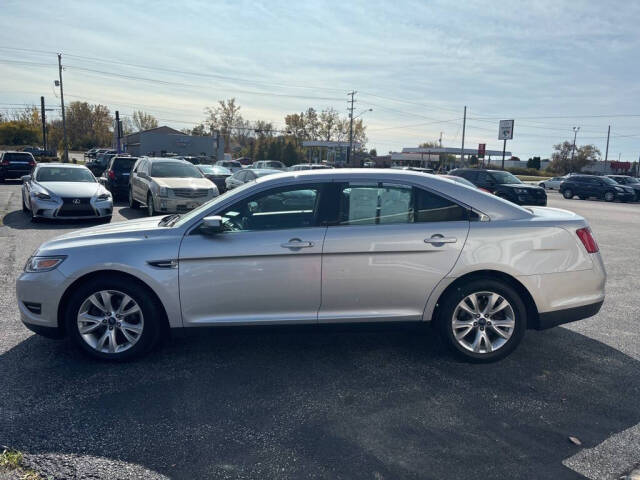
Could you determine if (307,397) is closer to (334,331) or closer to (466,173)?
(334,331)

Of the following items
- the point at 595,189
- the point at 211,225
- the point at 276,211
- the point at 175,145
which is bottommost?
the point at 595,189

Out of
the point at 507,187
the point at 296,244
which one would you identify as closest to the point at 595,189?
the point at 507,187

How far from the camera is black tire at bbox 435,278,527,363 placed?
4.21 meters

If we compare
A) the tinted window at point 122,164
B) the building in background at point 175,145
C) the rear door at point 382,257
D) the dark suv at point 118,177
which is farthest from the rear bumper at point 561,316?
the building in background at point 175,145

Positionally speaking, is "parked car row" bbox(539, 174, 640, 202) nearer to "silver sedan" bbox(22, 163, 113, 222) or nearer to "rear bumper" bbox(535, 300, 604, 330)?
"silver sedan" bbox(22, 163, 113, 222)

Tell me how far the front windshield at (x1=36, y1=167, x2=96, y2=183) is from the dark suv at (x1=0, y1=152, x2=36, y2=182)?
47.0 ft

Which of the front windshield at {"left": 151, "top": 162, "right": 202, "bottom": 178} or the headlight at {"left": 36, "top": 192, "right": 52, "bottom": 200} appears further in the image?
the front windshield at {"left": 151, "top": 162, "right": 202, "bottom": 178}

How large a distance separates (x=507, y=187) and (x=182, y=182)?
1378 cm

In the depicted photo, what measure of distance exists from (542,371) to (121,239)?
3783 millimetres

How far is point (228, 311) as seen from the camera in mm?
4102

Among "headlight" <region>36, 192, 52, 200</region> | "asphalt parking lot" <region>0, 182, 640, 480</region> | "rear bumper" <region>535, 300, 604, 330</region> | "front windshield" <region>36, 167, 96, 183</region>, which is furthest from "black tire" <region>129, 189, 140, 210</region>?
"rear bumper" <region>535, 300, 604, 330</region>

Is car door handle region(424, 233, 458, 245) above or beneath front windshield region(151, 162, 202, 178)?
beneath

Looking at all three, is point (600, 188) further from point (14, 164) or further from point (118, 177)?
point (14, 164)

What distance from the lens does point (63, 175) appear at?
43.1 ft
